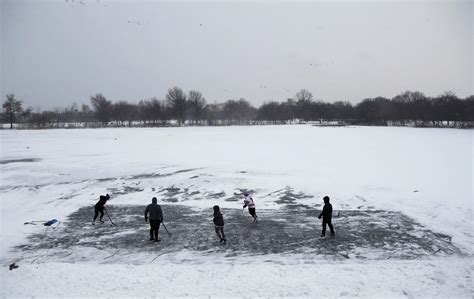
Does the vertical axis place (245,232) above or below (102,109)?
below

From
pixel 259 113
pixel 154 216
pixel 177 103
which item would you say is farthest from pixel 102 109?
pixel 154 216

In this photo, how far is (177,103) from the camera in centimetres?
11288

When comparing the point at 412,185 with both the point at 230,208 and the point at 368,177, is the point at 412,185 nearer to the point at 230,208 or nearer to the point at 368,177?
the point at 368,177

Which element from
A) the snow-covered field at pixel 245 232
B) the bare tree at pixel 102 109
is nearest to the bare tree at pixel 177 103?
the bare tree at pixel 102 109

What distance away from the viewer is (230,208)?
1631 cm

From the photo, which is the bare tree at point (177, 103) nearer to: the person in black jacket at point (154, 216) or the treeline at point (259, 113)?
the treeline at point (259, 113)

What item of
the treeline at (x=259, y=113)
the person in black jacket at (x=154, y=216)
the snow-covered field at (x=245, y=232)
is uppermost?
the treeline at (x=259, y=113)

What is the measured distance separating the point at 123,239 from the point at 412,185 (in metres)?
15.9

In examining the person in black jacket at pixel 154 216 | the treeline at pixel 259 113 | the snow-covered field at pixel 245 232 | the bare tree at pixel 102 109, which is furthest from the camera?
the bare tree at pixel 102 109

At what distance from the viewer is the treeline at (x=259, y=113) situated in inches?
3526

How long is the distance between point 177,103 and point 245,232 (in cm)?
10351

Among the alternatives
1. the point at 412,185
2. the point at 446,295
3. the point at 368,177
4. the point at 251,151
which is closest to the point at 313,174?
the point at 368,177

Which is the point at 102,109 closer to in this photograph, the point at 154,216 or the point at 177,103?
the point at 177,103

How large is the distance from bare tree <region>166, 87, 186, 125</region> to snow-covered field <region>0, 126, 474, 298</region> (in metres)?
87.4
